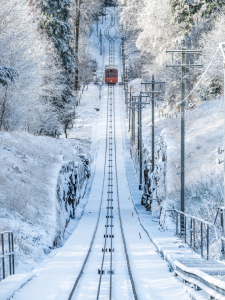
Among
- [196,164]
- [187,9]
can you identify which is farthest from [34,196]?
[187,9]

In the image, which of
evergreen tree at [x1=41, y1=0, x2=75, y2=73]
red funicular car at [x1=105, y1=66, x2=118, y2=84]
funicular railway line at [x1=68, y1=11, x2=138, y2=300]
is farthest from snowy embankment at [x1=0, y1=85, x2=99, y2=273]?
red funicular car at [x1=105, y1=66, x2=118, y2=84]

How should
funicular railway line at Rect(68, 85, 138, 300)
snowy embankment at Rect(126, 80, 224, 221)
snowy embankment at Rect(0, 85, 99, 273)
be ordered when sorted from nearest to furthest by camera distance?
funicular railway line at Rect(68, 85, 138, 300) → snowy embankment at Rect(0, 85, 99, 273) → snowy embankment at Rect(126, 80, 224, 221)

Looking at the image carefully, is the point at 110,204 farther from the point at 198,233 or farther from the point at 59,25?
the point at 59,25

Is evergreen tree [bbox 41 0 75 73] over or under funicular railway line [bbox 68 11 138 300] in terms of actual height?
over

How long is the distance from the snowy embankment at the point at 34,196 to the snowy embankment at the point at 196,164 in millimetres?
5918

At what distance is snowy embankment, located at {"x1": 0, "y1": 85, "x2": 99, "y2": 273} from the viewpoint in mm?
15219

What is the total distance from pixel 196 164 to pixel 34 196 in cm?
1052

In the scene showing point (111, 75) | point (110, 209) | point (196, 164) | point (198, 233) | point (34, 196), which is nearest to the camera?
point (198, 233)

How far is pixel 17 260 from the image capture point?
496 inches

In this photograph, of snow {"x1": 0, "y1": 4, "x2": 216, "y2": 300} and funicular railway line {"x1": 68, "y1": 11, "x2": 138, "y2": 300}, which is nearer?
snow {"x1": 0, "y1": 4, "x2": 216, "y2": 300}

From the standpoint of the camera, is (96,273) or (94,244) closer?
(96,273)

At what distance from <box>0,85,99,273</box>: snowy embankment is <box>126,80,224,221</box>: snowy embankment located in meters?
5.92

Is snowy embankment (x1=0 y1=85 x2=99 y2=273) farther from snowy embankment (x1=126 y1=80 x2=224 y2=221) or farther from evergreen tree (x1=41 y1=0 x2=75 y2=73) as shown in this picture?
evergreen tree (x1=41 y1=0 x2=75 y2=73)

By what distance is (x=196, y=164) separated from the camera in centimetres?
2570
